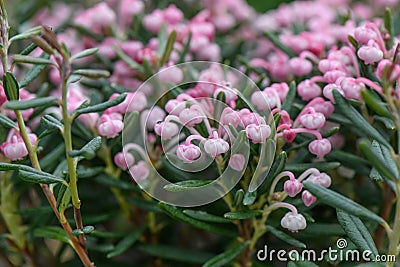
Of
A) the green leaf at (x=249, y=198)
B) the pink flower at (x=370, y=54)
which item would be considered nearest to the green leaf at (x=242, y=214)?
the green leaf at (x=249, y=198)

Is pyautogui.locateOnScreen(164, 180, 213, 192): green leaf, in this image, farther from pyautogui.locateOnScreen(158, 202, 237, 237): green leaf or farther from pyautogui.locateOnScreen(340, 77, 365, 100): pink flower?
pyautogui.locateOnScreen(340, 77, 365, 100): pink flower

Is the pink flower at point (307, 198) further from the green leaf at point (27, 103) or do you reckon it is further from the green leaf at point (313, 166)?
the green leaf at point (27, 103)

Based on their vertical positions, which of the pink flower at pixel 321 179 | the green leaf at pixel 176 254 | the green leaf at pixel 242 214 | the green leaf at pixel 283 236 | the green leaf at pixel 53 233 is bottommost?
the green leaf at pixel 176 254

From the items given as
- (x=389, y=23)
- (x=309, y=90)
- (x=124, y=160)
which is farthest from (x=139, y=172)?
(x=389, y=23)

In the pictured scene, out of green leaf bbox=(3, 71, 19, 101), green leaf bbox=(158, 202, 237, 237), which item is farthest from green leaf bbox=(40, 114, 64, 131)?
green leaf bbox=(158, 202, 237, 237)

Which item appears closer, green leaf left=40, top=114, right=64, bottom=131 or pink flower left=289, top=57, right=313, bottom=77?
green leaf left=40, top=114, right=64, bottom=131

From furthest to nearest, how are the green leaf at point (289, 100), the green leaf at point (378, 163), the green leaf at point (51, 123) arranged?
the green leaf at point (289, 100), the green leaf at point (51, 123), the green leaf at point (378, 163)
